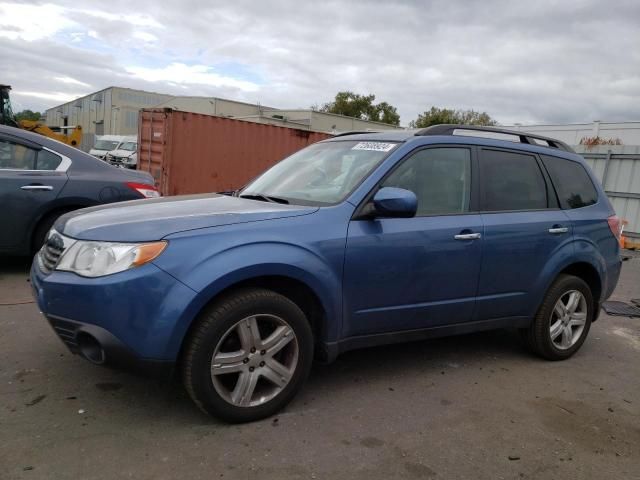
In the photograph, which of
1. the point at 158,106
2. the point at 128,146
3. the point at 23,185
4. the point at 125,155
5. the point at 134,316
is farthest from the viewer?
the point at 158,106

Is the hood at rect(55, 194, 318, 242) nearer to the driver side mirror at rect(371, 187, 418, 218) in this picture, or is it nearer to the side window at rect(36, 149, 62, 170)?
the driver side mirror at rect(371, 187, 418, 218)

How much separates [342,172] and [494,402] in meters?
1.85

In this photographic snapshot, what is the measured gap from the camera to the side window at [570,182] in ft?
14.6

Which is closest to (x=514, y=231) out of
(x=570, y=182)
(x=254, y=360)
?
(x=570, y=182)

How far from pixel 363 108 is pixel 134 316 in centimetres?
5997

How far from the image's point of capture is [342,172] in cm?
369

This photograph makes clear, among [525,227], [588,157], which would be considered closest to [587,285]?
[525,227]

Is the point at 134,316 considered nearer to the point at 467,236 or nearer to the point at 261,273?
the point at 261,273

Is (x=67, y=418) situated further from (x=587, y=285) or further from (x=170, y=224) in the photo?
(x=587, y=285)

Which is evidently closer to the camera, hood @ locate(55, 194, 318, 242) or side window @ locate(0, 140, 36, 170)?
hood @ locate(55, 194, 318, 242)

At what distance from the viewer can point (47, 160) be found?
231 inches

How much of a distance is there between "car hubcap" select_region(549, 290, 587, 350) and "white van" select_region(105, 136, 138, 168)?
68.8ft

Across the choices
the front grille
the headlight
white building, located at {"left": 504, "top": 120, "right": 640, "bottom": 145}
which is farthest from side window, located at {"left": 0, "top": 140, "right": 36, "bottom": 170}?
white building, located at {"left": 504, "top": 120, "right": 640, "bottom": 145}

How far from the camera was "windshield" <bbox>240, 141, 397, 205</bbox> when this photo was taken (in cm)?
353
